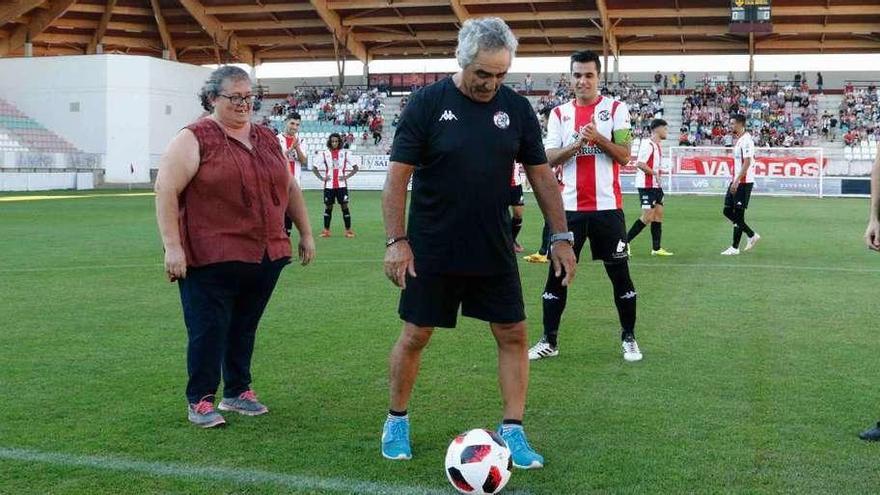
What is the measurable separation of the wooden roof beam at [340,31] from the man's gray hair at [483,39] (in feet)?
154

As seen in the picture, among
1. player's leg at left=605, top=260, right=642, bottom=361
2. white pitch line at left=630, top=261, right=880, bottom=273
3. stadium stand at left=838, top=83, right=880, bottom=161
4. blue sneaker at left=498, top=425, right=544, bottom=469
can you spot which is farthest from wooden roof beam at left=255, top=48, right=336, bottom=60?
blue sneaker at left=498, top=425, right=544, bottom=469

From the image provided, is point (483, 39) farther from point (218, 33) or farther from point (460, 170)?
point (218, 33)

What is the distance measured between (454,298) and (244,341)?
5.25ft

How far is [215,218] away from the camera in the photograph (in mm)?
5516

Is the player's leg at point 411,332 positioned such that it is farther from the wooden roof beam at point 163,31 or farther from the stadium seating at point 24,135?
the wooden roof beam at point 163,31

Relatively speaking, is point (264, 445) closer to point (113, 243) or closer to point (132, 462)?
point (132, 462)

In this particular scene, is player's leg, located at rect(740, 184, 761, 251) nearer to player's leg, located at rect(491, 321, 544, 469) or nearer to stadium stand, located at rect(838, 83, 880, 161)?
player's leg, located at rect(491, 321, 544, 469)

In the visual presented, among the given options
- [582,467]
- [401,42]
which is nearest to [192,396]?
[582,467]

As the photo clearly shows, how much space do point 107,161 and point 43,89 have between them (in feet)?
15.9

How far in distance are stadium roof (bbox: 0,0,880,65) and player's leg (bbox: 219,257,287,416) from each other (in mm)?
43967

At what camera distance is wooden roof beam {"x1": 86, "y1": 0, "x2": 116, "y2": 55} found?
53.0 metres

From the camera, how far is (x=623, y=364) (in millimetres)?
7148

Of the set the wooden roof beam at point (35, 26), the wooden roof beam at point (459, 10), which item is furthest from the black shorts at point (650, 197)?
the wooden roof beam at point (35, 26)

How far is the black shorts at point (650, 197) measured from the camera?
15383 millimetres
